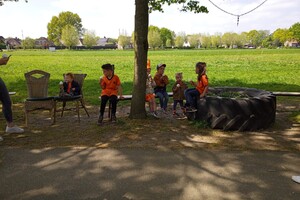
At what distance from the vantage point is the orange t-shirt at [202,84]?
7.51 meters

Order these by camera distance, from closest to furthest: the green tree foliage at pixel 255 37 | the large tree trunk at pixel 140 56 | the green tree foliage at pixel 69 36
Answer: the large tree trunk at pixel 140 56
the green tree foliage at pixel 69 36
the green tree foliage at pixel 255 37

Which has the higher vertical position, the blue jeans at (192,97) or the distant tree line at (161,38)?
the distant tree line at (161,38)

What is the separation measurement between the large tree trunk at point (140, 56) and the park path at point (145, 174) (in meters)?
2.30

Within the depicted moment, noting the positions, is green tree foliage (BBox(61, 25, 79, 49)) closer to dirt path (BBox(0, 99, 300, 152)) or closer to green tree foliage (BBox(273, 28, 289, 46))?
green tree foliage (BBox(273, 28, 289, 46))

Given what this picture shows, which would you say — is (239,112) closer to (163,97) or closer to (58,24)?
(163,97)

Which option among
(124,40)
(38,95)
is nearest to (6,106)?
(38,95)

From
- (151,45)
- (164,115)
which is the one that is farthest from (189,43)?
(164,115)

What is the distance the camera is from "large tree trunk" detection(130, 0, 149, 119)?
290 inches

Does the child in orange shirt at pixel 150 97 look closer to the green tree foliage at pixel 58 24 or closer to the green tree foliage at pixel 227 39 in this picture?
the green tree foliage at pixel 58 24

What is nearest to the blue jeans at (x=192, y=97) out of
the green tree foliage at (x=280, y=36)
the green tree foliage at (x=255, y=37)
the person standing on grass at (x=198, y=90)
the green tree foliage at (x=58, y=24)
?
the person standing on grass at (x=198, y=90)

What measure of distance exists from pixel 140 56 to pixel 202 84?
5.41ft

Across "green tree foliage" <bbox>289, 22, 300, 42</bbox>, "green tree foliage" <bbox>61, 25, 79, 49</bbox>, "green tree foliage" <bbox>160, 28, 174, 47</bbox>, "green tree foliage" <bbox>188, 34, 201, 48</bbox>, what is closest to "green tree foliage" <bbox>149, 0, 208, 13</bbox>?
"green tree foliage" <bbox>61, 25, 79, 49</bbox>

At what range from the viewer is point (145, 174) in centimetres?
446

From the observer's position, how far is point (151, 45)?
122562mm
